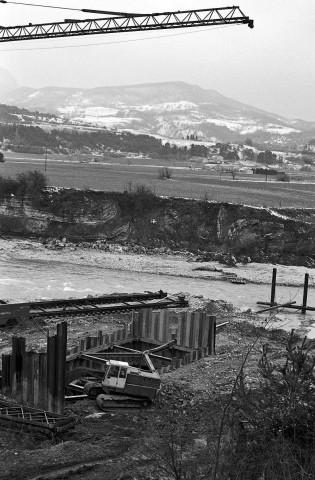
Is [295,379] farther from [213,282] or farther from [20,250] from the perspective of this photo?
[20,250]

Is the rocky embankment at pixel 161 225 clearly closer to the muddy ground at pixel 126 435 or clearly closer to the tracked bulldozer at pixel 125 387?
the muddy ground at pixel 126 435

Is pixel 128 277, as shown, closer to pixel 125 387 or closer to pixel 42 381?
pixel 42 381

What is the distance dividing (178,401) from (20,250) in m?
32.6

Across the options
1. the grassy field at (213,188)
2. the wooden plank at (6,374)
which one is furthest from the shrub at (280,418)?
the grassy field at (213,188)

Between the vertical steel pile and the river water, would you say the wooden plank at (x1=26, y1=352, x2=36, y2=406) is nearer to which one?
the vertical steel pile

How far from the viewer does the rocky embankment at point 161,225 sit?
48344 mm

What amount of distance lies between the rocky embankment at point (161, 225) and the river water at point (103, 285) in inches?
280

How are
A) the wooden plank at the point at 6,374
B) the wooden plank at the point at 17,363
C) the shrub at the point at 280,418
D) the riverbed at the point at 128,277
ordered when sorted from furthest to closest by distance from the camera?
1. the riverbed at the point at 128,277
2. the wooden plank at the point at 6,374
3. the wooden plank at the point at 17,363
4. the shrub at the point at 280,418

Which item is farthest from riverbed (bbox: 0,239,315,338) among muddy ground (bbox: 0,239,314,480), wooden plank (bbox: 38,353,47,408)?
wooden plank (bbox: 38,353,47,408)

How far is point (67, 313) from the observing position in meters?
25.5

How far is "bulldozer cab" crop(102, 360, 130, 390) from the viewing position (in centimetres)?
1438

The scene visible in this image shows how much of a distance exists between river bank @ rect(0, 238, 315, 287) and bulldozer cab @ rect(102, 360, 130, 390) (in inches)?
983

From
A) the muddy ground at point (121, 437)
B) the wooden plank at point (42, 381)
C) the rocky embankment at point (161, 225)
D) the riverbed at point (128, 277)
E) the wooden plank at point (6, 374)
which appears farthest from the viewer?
the rocky embankment at point (161, 225)

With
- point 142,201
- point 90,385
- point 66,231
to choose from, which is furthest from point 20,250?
point 90,385
